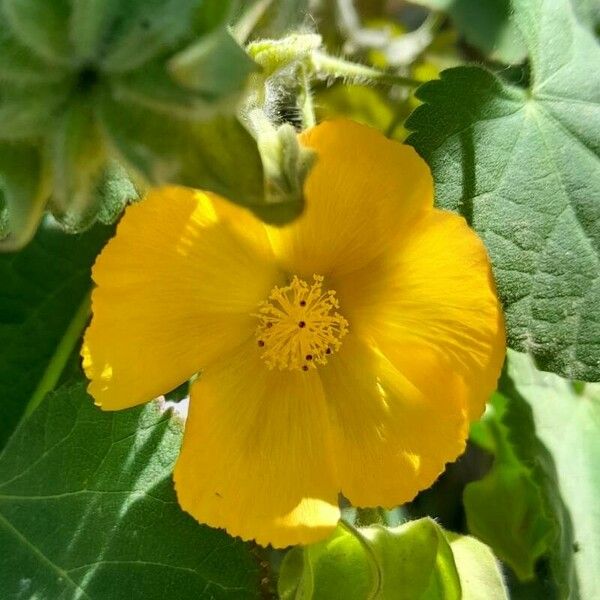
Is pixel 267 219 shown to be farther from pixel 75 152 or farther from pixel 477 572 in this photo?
pixel 477 572

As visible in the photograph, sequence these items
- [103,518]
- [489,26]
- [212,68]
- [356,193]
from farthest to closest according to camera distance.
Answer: [489,26] < [103,518] < [356,193] < [212,68]

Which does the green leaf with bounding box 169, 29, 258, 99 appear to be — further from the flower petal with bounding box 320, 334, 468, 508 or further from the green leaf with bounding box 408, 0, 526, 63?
the green leaf with bounding box 408, 0, 526, 63

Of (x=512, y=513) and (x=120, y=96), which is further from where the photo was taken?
(x=512, y=513)

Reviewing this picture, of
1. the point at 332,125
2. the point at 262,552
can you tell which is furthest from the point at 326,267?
the point at 262,552

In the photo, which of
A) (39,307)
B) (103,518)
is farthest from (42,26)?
(39,307)

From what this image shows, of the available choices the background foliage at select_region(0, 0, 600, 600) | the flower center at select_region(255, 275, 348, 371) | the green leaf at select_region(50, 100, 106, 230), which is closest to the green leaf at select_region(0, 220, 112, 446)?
the background foliage at select_region(0, 0, 600, 600)

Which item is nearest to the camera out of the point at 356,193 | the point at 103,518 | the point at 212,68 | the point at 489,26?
the point at 212,68
